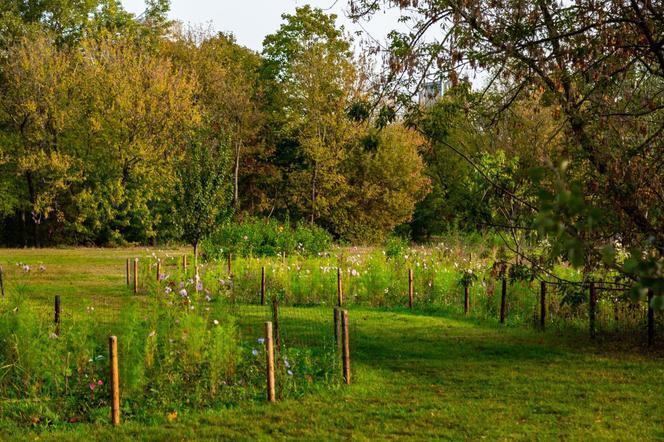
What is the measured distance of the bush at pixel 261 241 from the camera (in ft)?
78.5

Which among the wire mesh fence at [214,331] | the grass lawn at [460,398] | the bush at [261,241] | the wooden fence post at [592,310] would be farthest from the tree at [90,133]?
the wooden fence post at [592,310]

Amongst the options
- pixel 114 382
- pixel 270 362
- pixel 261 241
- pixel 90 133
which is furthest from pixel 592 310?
pixel 90 133

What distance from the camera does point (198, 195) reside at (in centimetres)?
2167

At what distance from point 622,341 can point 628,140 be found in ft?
10.6

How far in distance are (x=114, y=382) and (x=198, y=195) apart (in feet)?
48.4

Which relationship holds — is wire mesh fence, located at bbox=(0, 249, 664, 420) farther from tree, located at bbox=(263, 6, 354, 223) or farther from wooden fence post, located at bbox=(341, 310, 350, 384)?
tree, located at bbox=(263, 6, 354, 223)

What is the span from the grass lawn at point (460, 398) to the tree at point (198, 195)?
382 inches

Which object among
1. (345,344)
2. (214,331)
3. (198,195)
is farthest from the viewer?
(198,195)

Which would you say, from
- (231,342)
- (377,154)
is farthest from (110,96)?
(231,342)

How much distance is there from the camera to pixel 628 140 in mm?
10547

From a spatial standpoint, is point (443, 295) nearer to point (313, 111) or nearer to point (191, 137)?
point (191, 137)

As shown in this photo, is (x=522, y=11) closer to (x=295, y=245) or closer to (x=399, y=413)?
(x=399, y=413)

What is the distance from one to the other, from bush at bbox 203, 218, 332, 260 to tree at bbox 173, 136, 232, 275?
4.71 feet

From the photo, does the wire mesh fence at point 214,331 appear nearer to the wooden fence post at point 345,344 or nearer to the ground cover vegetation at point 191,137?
the wooden fence post at point 345,344
